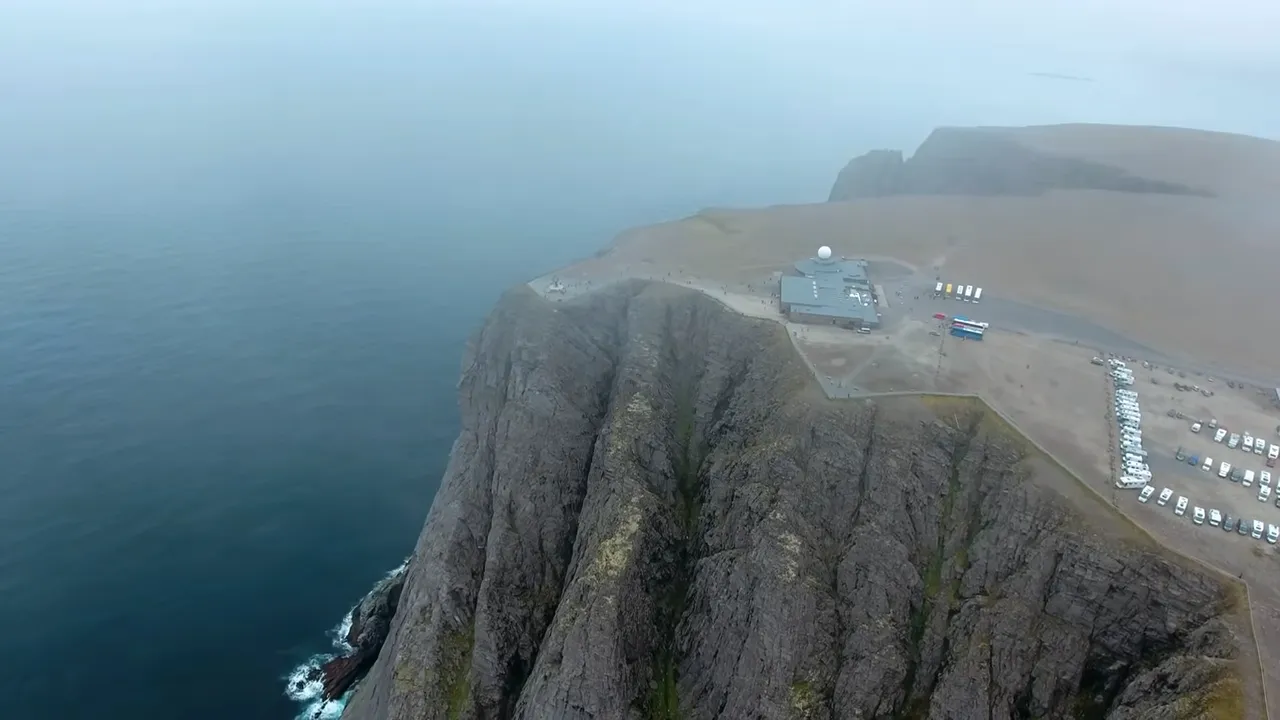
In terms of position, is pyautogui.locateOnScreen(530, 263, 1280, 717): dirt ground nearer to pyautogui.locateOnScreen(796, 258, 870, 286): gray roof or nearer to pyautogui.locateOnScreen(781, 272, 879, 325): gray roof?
pyautogui.locateOnScreen(781, 272, 879, 325): gray roof

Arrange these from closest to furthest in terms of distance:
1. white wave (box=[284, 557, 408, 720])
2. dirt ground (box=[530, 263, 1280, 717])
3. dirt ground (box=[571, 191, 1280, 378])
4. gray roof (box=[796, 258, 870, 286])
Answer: dirt ground (box=[530, 263, 1280, 717]) → white wave (box=[284, 557, 408, 720]) → dirt ground (box=[571, 191, 1280, 378]) → gray roof (box=[796, 258, 870, 286])

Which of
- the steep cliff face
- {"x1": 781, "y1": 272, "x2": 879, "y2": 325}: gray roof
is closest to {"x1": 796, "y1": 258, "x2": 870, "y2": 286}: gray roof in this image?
{"x1": 781, "y1": 272, "x2": 879, "y2": 325}: gray roof

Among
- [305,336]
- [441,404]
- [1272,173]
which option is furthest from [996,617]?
[1272,173]

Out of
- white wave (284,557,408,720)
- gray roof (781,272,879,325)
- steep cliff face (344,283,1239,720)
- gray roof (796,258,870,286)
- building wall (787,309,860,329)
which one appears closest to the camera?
steep cliff face (344,283,1239,720)

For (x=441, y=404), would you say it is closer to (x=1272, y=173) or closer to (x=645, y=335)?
(x=645, y=335)

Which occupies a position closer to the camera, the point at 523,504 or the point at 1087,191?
the point at 523,504

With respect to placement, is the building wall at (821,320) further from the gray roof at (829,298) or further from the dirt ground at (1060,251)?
the dirt ground at (1060,251)
